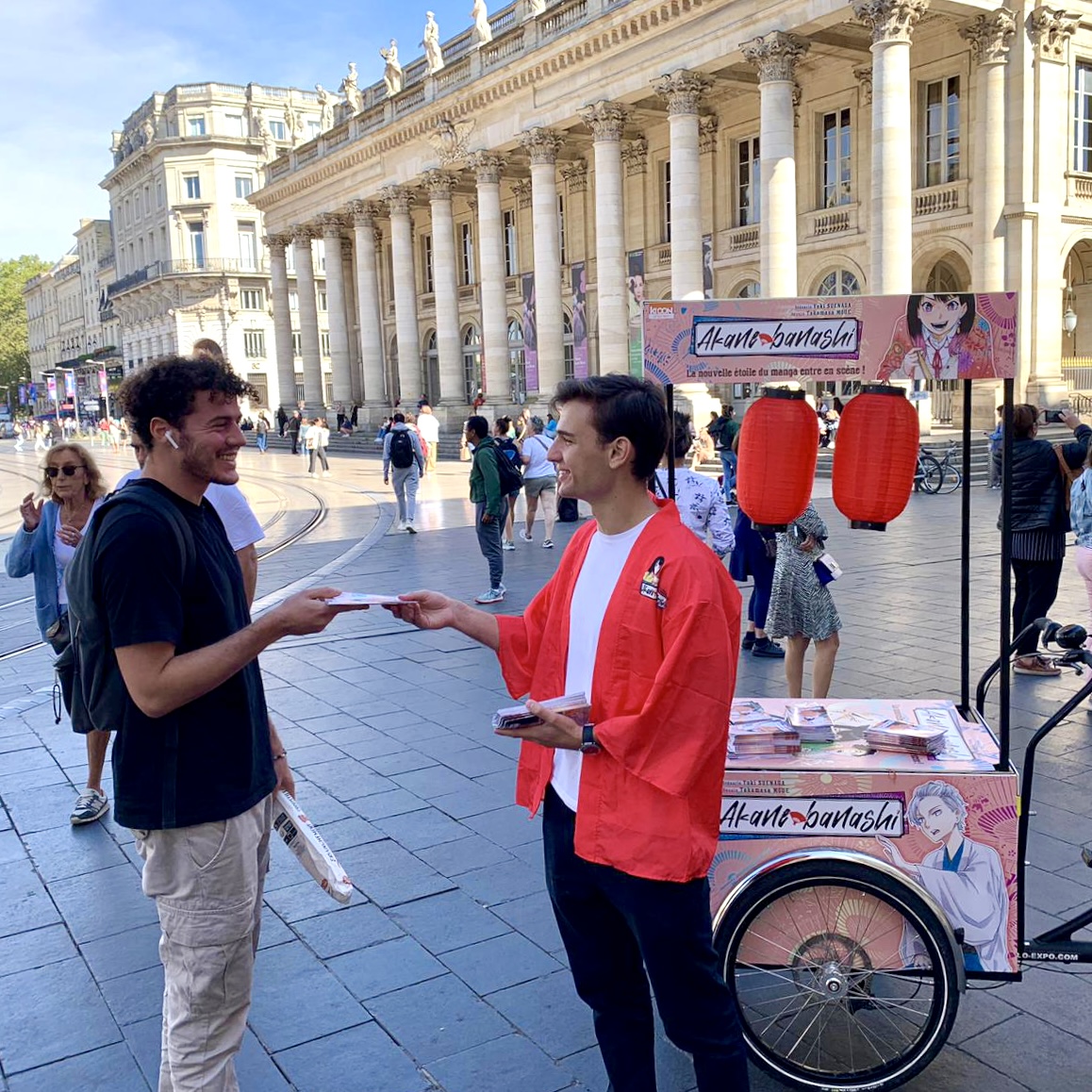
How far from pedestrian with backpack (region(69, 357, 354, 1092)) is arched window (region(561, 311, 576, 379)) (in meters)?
35.2

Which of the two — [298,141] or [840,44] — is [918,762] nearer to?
[840,44]

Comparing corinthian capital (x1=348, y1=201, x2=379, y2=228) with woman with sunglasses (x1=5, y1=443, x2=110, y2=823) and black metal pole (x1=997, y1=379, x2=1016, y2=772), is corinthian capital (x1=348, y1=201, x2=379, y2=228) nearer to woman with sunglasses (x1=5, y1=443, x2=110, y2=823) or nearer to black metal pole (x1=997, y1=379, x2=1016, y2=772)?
woman with sunglasses (x1=5, y1=443, x2=110, y2=823)

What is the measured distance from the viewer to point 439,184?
3941 centimetres

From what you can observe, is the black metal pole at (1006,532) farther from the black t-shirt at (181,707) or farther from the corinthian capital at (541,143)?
the corinthian capital at (541,143)

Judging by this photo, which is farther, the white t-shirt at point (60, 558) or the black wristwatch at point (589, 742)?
the white t-shirt at point (60, 558)

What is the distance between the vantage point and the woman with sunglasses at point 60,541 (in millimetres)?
5293

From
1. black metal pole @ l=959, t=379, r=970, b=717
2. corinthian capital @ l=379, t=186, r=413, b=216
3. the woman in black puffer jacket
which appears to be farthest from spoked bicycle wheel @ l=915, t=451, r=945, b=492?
corinthian capital @ l=379, t=186, r=413, b=216

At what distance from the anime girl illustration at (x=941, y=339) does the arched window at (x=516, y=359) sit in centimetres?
3763

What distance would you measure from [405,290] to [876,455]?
132 feet

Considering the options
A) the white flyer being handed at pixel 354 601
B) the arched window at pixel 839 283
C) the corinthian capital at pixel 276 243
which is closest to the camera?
the white flyer being handed at pixel 354 601

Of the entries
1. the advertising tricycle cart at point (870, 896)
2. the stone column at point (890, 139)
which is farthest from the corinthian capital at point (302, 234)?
the advertising tricycle cart at point (870, 896)

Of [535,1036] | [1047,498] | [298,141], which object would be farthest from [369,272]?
[535,1036]

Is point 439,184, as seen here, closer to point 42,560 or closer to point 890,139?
point 890,139

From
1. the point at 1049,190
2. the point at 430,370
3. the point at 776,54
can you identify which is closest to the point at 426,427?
the point at 776,54
